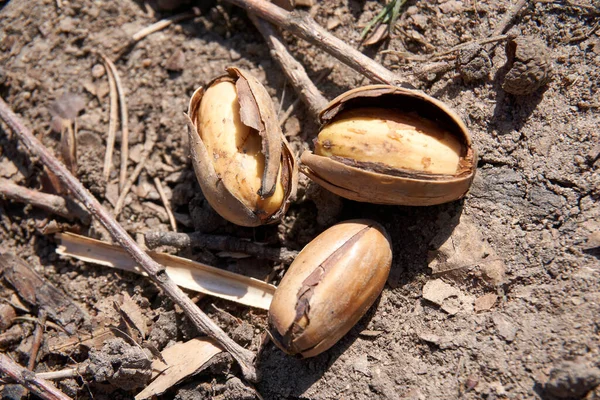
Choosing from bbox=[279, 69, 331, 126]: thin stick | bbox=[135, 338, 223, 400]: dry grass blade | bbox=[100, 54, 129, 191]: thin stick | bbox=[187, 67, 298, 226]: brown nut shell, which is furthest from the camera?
bbox=[100, 54, 129, 191]: thin stick

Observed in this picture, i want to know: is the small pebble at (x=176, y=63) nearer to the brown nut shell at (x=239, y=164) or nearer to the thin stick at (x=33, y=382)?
the brown nut shell at (x=239, y=164)

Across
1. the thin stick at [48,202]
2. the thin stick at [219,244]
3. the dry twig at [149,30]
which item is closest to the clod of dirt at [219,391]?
the thin stick at [219,244]

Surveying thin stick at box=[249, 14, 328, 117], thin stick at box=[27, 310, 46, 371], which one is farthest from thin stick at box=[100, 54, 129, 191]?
thin stick at box=[249, 14, 328, 117]

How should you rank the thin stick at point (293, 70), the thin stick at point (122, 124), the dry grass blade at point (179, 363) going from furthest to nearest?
the thin stick at point (122, 124), the thin stick at point (293, 70), the dry grass blade at point (179, 363)

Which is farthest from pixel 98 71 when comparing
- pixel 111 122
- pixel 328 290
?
pixel 328 290

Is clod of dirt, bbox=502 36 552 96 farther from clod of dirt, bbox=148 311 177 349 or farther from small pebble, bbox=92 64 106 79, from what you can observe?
small pebble, bbox=92 64 106 79

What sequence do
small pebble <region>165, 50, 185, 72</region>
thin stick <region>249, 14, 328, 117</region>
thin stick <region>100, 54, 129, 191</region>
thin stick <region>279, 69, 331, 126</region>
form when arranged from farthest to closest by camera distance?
small pebble <region>165, 50, 185, 72</region>, thin stick <region>100, 54, 129, 191</region>, thin stick <region>279, 69, 331, 126</region>, thin stick <region>249, 14, 328, 117</region>
